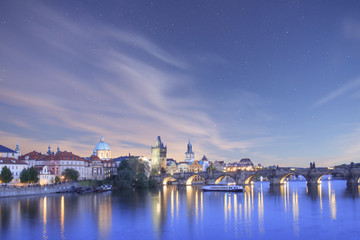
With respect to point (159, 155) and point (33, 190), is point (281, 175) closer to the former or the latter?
point (33, 190)

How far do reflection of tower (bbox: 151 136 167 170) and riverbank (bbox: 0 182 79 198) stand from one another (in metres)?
93.0

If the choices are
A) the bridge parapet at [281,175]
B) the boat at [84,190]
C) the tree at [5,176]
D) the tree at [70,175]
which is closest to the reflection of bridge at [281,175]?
the bridge parapet at [281,175]

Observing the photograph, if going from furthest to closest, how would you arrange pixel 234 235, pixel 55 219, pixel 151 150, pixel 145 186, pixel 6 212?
1. pixel 151 150
2. pixel 145 186
3. pixel 6 212
4. pixel 55 219
5. pixel 234 235

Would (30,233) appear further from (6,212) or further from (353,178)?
(353,178)

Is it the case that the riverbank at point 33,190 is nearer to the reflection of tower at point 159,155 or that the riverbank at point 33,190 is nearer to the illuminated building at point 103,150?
the illuminated building at point 103,150

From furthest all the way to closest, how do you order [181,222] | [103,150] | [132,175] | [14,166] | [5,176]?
[103,150], [132,175], [14,166], [5,176], [181,222]

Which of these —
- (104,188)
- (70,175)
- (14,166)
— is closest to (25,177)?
(14,166)

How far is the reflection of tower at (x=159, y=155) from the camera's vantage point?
614 ft

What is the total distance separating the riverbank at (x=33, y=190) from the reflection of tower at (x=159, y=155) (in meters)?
93.0

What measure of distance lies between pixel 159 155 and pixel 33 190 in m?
112

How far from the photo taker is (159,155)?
616 ft

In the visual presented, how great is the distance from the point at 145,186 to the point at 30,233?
73.5 meters

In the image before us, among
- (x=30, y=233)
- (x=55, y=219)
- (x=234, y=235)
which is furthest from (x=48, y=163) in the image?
(x=234, y=235)

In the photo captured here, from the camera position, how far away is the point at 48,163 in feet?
360
